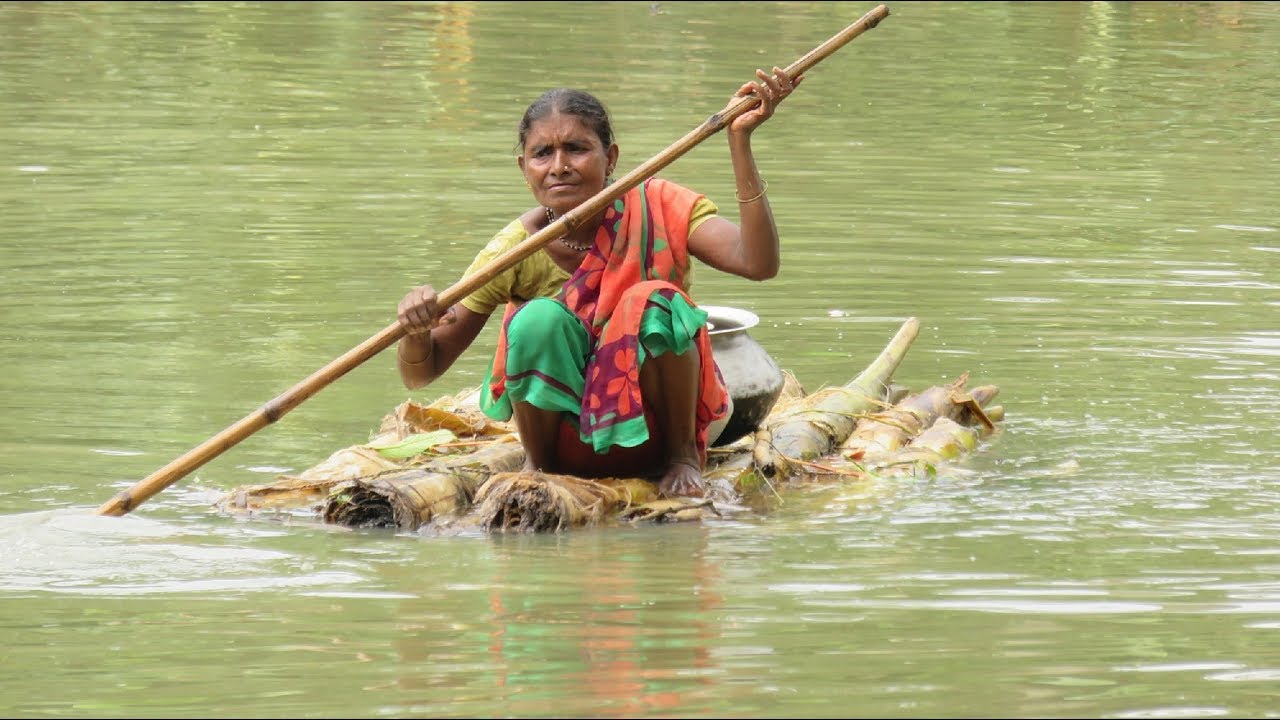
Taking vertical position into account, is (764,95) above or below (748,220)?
above

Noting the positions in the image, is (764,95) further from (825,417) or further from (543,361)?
(825,417)

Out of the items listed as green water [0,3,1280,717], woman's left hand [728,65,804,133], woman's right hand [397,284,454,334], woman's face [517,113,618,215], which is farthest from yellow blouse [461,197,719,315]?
green water [0,3,1280,717]

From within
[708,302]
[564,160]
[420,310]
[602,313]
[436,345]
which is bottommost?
[708,302]

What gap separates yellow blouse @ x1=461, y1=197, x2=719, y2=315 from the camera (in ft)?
16.2

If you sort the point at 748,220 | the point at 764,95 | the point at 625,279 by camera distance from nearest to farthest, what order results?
the point at 764,95 → the point at 748,220 → the point at 625,279

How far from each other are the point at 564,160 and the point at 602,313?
14.8 inches

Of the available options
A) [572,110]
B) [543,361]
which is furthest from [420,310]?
[572,110]

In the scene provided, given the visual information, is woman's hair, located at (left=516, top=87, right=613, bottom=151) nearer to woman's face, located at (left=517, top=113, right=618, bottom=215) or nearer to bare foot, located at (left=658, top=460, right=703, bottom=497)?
woman's face, located at (left=517, top=113, right=618, bottom=215)

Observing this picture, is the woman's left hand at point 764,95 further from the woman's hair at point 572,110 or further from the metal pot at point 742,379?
the metal pot at point 742,379

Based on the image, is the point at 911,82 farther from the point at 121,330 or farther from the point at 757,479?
the point at 757,479

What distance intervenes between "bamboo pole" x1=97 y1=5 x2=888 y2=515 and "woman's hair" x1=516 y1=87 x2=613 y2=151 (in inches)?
7.6

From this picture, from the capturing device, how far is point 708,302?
25.2 feet

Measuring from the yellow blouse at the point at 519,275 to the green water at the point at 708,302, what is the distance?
26.0 inches

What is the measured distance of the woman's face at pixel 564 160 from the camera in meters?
4.77
